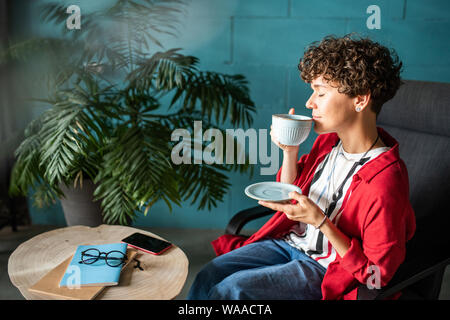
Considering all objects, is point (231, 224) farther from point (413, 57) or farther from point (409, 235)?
point (413, 57)

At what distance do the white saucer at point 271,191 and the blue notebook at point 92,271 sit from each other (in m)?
0.45

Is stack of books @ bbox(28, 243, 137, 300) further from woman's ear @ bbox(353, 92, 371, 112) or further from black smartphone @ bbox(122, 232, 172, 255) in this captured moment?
woman's ear @ bbox(353, 92, 371, 112)

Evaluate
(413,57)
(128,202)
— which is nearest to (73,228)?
(128,202)

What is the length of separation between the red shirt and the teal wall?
119cm

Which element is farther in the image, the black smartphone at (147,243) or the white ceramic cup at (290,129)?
the black smartphone at (147,243)

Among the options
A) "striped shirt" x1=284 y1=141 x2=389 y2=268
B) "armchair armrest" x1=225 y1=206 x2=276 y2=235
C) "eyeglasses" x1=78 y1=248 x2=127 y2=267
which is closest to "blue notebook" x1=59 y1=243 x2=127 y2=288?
"eyeglasses" x1=78 y1=248 x2=127 y2=267

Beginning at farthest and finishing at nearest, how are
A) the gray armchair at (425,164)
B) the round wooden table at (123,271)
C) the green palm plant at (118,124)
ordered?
the green palm plant at (118,124) → the gray armchair at (425,164) → the round wooden table at (123,271)

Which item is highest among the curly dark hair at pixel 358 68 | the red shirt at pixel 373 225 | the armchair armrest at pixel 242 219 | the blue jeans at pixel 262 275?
the curly dark hair at pixel 358 68

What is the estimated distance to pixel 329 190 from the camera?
1.22 m

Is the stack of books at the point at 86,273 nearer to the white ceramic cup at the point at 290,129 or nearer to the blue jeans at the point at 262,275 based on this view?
the blue jeans at the point at 262,275

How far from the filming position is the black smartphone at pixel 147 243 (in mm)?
1306

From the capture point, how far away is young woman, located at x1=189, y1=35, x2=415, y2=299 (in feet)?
3.35

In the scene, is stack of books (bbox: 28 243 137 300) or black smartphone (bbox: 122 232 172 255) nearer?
stack of books (bbox: 28 243 137 300)

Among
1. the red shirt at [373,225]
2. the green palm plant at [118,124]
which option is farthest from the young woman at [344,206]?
the green palm plant at [118,124]
